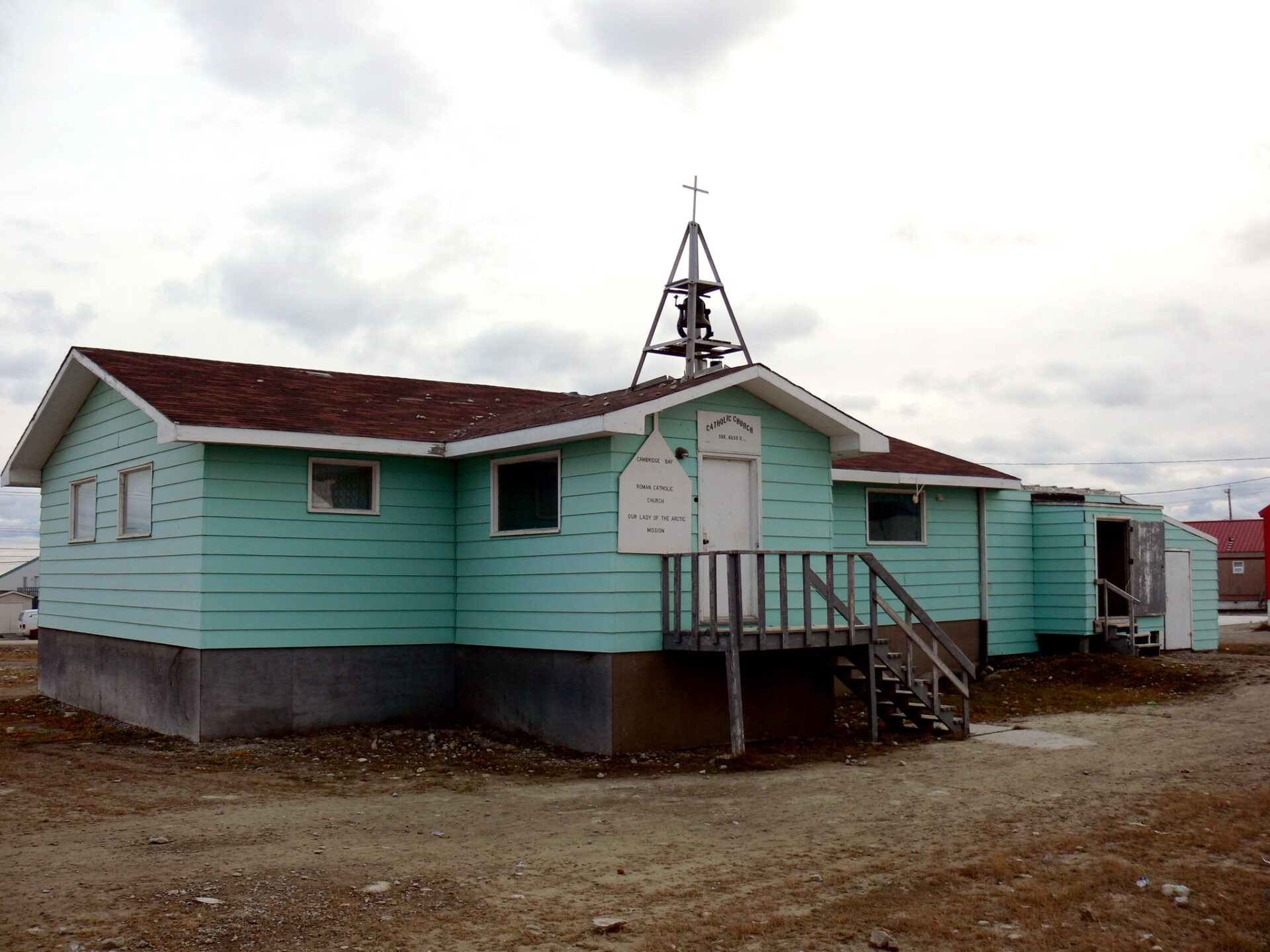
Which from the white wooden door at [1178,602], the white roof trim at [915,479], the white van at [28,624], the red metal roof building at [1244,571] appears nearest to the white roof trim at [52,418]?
the white roof trim at [915,479]

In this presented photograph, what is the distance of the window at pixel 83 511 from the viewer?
1633 cm

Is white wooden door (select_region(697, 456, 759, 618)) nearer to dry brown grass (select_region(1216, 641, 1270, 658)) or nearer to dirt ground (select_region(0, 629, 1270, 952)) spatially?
dirt ground (select_region(0, 629, 1270, 952))

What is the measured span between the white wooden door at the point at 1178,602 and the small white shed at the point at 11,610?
36.6 metres

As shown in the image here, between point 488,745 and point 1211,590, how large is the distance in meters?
15.8

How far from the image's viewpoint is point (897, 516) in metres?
18.7

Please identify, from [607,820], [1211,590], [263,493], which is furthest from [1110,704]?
[263,493]

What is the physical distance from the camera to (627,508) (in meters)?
12.1

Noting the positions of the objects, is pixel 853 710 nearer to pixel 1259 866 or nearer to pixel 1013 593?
pixel 1013 593

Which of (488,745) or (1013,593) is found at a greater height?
(1013,593)

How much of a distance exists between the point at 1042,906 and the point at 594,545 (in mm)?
6406

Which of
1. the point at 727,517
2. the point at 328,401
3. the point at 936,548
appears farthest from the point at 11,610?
the point at 727,517

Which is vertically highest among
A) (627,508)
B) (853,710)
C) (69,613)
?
(627,508)

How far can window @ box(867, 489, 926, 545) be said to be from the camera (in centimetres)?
1838

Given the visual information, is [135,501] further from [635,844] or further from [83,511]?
[635,844]
